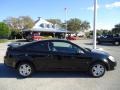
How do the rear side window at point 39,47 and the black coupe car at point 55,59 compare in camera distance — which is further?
the rear side window at point 39,47

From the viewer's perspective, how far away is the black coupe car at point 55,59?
→ 30.2 feet

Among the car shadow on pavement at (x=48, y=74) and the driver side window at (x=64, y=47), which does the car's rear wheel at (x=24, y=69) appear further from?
the driver side window at (x=64, y=47)

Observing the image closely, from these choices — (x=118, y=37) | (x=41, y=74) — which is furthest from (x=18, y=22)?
(x=41, y=74)

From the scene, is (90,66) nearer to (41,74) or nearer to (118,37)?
(41,74)

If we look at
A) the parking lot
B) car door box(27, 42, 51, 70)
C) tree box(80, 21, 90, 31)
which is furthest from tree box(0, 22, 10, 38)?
tree box(80, 21, 90, 31)

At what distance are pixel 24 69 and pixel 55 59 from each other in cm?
122

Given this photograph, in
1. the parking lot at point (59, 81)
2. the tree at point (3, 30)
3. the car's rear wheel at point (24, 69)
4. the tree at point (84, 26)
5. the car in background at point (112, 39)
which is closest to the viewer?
the parking lot at point (59, 81)

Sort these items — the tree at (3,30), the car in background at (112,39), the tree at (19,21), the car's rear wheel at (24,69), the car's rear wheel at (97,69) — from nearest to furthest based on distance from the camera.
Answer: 1. the car's rear wheel at (24,69)
2. the car's rear wheel at (97,69)
3. the car in background at (112,39)
4. the tree at (3,30)
5. the tree at (19,21)

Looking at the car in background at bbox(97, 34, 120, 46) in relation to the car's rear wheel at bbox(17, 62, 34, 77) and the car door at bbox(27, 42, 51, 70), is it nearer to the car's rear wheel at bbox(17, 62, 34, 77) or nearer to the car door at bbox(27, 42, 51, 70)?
the car door at bbox(27, 42, 51, 70)

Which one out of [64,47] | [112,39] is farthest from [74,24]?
[64,47]

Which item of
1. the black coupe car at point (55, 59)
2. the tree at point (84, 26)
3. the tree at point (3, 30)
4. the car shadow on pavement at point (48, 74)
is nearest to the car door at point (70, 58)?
the black coupe car at point (55, 59)

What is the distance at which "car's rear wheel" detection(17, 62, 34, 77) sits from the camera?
9188 millimetres

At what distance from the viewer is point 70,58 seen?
9.27 metres

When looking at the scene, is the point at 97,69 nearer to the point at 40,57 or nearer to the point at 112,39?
the point at 40,57
